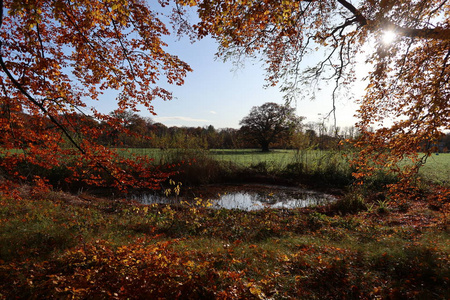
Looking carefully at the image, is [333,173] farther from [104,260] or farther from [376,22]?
[104,260]

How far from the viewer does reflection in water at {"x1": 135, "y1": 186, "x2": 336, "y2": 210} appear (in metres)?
10.9

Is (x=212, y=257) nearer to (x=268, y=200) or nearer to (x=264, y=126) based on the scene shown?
(x=268, y=200)

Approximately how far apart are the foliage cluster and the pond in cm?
355

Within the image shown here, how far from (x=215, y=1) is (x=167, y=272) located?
14.6 ft

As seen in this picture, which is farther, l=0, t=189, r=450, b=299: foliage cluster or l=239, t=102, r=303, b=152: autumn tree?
l=239, t=102, r=303, b=152: autumn tree

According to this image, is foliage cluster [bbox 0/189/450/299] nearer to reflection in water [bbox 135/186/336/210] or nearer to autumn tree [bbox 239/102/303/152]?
reflection in water [bbox 135/186/336/210]

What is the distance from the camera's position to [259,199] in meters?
12.2

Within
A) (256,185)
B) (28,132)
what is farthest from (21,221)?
(256,185)

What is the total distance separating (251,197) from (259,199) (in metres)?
0.55

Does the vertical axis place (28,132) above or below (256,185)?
above

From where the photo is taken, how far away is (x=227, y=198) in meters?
Answer: 12.2

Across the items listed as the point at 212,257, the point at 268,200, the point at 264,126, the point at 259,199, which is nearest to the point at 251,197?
the point at 259,199

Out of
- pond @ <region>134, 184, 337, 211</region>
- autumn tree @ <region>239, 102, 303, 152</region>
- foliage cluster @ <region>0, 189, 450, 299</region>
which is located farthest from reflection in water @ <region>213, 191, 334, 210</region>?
autumn tree @ <region>239, 102, 303, 152</region>

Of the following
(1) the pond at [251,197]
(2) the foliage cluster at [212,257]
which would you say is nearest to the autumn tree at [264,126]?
(1) the pond at [251,197]
